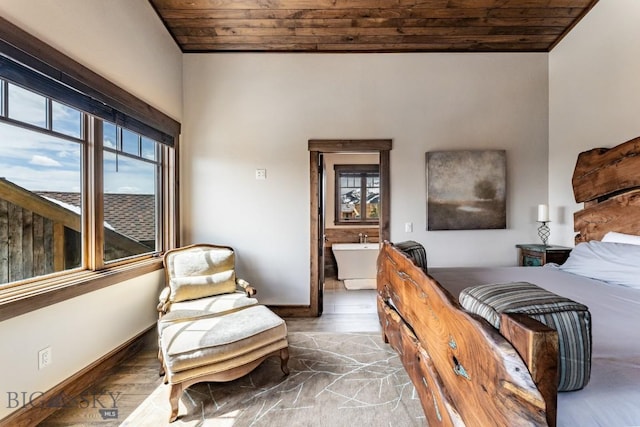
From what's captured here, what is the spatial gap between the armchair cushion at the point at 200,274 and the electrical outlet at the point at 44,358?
83cm

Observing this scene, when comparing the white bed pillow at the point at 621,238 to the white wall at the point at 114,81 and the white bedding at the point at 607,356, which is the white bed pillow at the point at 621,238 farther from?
the white wall at the point at 114,81

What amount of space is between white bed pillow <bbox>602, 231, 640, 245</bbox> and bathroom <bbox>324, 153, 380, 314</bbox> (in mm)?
2981

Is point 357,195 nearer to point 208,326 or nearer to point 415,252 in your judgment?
point 415,252

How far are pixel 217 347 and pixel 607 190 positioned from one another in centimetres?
349

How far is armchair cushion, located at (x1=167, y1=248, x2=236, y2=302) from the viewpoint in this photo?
254 centimetres

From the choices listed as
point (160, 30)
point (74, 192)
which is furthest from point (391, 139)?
point (74, 192)

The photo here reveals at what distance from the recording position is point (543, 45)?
324 cm

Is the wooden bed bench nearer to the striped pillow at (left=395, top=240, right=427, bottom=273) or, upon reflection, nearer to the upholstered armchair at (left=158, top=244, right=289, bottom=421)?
the striped pillow at (left=395, top=240, right=427, bottom=273)

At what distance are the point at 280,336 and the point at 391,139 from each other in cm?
243

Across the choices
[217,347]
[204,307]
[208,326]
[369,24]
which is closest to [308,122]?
[369,24]

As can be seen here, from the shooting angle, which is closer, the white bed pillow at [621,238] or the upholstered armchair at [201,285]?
the white bed pillow at [621,238]

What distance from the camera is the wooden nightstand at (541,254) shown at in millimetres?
2881

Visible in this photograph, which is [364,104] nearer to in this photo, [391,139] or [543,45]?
[391,139]

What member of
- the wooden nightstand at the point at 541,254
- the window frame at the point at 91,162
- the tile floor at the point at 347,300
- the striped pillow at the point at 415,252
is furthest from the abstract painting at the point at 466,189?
the window frame at the point at 91,162
